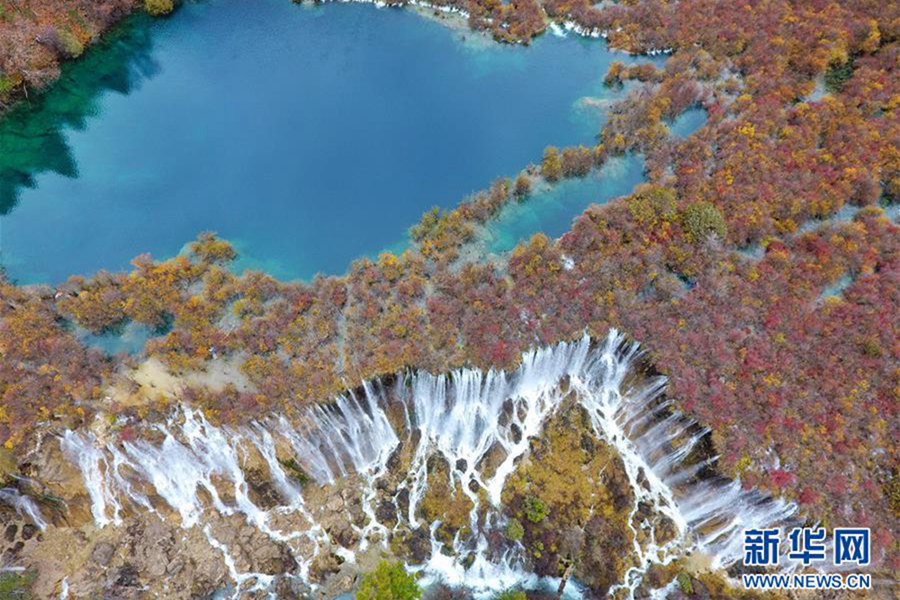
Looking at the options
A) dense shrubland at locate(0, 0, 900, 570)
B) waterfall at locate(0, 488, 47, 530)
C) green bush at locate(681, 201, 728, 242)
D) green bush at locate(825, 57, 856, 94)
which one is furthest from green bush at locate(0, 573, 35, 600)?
green bush at locate(825, 57, 856, 94)

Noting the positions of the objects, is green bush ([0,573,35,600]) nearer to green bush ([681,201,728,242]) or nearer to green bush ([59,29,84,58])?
green bush ([59,29,84,58])

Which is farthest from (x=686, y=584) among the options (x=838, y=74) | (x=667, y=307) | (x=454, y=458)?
(x=838, y=74)

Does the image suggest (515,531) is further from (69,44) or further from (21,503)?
(69,44)

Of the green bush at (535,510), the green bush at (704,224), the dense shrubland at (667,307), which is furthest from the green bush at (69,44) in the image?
the green bush at (704,224)

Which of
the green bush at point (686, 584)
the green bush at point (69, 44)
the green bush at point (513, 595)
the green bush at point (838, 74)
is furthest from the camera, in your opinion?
the green bush at point (69, 44)

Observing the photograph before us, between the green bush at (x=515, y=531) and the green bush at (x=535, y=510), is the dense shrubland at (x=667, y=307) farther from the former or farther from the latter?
the green bush at (x=515, y=531)

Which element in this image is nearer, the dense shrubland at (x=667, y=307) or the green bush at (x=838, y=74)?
the dense shrubland at (x=667, y=307)
